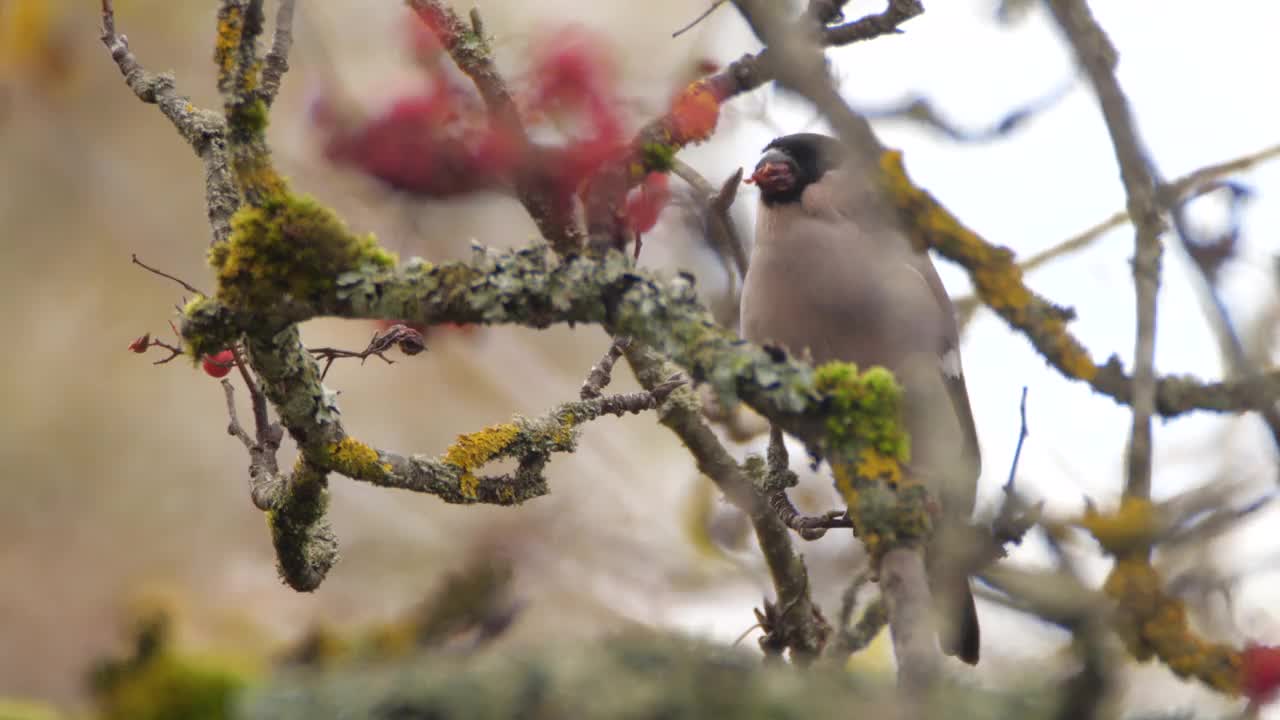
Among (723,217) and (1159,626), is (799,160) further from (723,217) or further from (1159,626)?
(1159,626)

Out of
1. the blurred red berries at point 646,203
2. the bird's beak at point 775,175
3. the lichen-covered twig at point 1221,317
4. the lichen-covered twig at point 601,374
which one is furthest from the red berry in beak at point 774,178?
the lichen-covered twig at point 1221,317

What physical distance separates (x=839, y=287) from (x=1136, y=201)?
881 mm

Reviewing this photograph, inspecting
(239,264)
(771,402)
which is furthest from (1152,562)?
(239,264)

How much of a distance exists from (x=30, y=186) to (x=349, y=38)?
183 centimetres

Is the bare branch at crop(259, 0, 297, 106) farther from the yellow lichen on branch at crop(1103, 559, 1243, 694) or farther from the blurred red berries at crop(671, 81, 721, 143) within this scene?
the yellow lichen on branch at crop(1103, 559, 1243, 694)

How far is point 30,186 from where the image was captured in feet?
15.1

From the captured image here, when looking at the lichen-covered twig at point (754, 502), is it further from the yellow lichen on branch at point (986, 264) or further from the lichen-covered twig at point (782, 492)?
the yellow lichen on branch at point (986, 264)

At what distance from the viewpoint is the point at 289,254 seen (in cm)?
106

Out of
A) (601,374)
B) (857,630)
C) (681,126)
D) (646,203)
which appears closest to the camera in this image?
(681,126)

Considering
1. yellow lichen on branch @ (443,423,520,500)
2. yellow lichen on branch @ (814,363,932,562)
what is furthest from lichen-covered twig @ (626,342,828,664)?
yellow lichen on branch @ (814,363,932,562)

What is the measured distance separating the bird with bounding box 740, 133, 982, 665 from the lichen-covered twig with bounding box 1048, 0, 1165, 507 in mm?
438

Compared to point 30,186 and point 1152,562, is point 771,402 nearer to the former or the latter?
point 1152,562

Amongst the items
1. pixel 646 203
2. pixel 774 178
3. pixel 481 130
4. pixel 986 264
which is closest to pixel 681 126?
pixel 646 203

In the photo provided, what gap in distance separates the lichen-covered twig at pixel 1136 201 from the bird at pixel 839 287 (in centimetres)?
44
